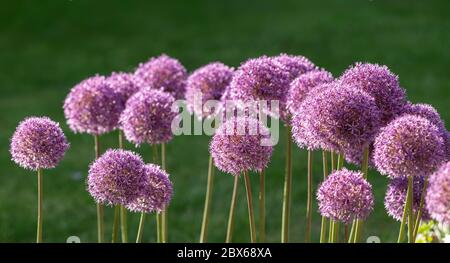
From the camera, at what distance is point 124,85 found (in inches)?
108

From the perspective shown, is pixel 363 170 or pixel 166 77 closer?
pixel 363 170

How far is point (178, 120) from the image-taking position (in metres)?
2.51

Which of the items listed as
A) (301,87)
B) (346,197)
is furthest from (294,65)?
(346,197)

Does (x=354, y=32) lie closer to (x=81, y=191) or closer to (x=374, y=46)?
(x=374, y=46)

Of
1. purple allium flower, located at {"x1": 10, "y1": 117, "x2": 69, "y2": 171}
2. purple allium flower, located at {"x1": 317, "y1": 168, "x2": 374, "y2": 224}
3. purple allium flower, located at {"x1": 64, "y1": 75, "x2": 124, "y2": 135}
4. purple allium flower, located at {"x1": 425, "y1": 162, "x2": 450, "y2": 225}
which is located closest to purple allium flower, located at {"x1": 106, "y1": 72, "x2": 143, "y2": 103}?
purple allium flower, located at {"x1": 64, "y1": 75, "x2": 124, "y2": 135}

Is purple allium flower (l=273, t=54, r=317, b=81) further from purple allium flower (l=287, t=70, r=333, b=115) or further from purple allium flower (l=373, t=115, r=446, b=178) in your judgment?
purple allium flower (l=373, t=115, r=446, b=178)

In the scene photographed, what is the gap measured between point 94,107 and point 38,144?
0.40m

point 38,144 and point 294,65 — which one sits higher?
point 294,65

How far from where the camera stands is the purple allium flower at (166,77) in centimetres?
291

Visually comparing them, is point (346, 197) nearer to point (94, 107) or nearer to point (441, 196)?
point (441, 196)

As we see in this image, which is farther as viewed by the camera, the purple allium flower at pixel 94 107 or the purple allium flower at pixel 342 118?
the purple allium flower at pixel 94 107

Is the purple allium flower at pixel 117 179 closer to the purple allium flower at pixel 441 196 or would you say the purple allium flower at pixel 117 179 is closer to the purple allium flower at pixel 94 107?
the purple allium flower at pixel 94 107

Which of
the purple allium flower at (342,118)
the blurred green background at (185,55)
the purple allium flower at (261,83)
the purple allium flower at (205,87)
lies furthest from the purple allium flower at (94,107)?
the blurred green background at (185,55)

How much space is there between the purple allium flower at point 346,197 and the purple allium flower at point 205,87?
2.84 ft
